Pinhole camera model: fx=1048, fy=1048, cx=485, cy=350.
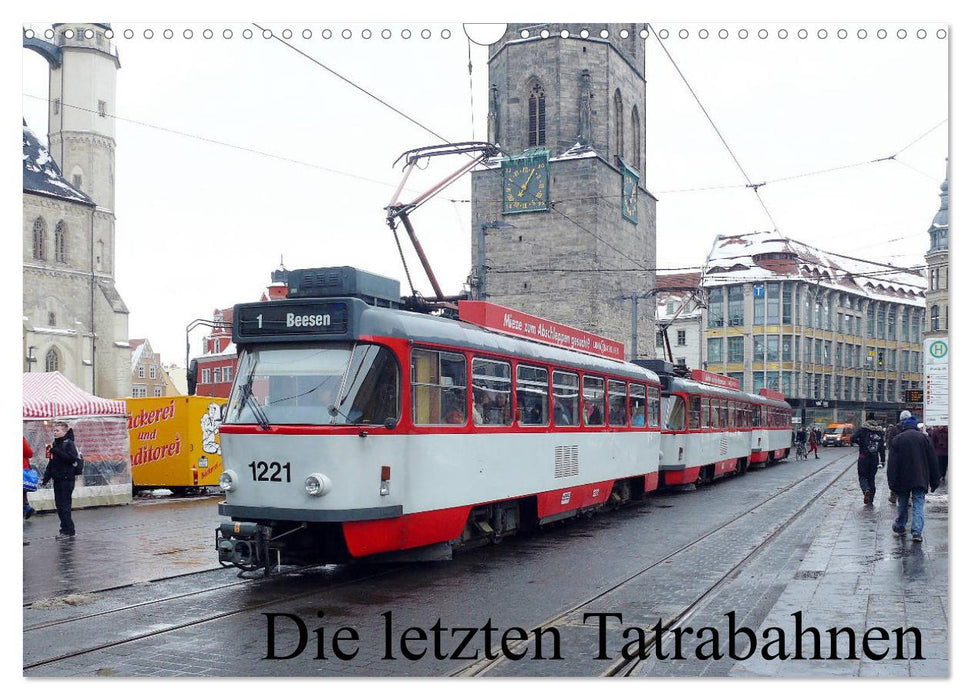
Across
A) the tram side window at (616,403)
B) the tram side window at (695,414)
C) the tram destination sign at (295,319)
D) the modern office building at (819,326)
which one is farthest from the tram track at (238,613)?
the tram side window at (695,414)

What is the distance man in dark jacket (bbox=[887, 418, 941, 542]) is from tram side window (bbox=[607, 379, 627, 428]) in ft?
17.8

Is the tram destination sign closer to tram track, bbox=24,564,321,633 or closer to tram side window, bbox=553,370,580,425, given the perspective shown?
tram track, bbox=24,564,321,633

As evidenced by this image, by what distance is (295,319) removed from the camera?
32.5 ft

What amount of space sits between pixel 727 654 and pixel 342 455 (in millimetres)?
4315

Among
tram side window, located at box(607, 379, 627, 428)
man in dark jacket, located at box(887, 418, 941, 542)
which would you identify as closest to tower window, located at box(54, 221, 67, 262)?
man in dark jacket, located at box(887, 418, 941, 542)

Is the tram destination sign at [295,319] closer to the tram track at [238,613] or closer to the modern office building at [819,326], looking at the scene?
the tram track at [238,613]

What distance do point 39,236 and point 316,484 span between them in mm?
3256

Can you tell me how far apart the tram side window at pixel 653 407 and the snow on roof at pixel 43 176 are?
13503 mm

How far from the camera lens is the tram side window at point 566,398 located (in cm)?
1490

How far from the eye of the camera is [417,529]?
1080 cm

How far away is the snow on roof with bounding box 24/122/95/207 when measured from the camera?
7020mm

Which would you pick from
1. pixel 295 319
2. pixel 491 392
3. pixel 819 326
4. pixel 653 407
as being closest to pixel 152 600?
pixel 295 319
